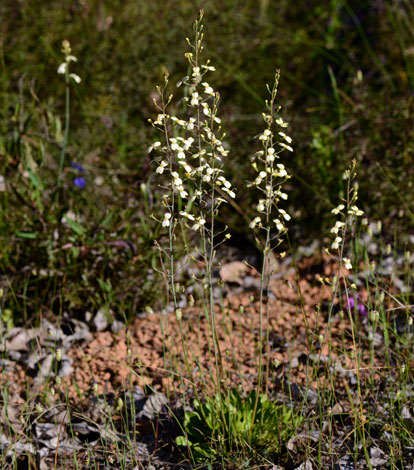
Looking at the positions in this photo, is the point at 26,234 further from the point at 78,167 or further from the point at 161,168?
the point at 161,168

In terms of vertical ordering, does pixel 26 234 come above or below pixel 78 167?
below

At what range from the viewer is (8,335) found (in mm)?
2840

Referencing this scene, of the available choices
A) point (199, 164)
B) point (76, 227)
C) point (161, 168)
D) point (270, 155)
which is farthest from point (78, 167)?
point (270, 155)

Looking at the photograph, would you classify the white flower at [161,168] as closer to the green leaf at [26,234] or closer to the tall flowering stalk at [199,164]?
the tall flowering stalk at [199,164]

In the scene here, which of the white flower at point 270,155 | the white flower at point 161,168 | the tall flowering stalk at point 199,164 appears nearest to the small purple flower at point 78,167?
the tall flowering stalk at point 199,164

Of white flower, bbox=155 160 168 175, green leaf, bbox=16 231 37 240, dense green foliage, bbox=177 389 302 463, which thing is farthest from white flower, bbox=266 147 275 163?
green leaf, bbox=16 231 37 240

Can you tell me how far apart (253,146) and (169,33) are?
143 cm

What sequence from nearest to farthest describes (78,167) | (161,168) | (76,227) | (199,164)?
(161,168)
(199,164)
(76,227)
(78,167)

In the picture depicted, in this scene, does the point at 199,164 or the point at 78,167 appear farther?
the point at 78,167

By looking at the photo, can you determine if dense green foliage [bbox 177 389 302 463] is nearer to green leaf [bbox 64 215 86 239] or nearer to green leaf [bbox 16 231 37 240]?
green leaf [bbox 64 215 86 239]

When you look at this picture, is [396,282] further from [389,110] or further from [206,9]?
[206,9]

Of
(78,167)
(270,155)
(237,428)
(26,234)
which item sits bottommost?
(237,428)

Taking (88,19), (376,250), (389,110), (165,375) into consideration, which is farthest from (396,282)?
(88,19)

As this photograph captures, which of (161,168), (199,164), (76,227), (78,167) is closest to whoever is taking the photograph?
Answer: (161,168)
